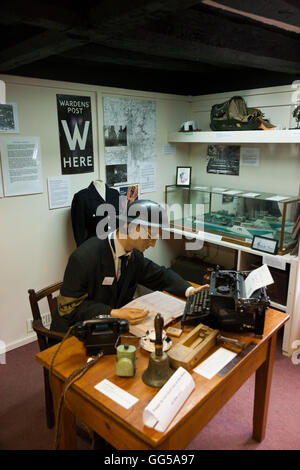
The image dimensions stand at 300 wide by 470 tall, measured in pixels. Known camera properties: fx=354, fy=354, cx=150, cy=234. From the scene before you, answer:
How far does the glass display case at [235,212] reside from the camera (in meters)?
3.08

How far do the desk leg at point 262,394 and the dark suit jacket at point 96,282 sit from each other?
630 millimetres

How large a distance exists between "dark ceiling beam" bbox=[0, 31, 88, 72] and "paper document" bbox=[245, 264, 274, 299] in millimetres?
1503

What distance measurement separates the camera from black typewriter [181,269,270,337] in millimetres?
1722

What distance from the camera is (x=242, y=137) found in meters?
3.32

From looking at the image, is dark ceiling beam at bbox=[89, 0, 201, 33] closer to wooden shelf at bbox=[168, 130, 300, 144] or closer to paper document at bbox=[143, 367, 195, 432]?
paper document at bbox=[143, 367, 195, 432]

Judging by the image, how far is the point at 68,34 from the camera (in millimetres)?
1754

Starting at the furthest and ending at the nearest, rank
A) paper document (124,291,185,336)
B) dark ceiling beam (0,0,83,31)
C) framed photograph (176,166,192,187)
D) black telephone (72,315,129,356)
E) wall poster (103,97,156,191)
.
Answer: framed photograph (176,166,192,187)
wall poster (103,97,156,191)
paper document (124,291,185,336)
black telephone (72,315,129,356)
dark ceiling beam (0,0,83,31)

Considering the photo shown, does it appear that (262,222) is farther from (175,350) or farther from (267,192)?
(175,350)

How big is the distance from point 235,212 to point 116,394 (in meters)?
2.53

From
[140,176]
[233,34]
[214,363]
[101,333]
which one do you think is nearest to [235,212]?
[140,176]

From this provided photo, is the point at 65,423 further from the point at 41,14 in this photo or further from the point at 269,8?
the point at 269,8

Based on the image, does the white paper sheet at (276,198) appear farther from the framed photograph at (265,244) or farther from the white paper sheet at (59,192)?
the white paper sheet at (59,192)

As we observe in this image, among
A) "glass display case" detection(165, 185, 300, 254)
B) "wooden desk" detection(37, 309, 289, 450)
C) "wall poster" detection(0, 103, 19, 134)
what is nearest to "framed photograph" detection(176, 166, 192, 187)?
"glass display case" detection(165, 185, 300, 254)
